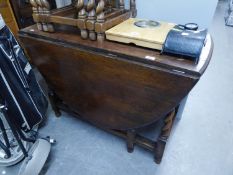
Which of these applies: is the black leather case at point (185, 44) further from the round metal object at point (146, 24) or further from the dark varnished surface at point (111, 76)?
the round metal object at point (146, 24)

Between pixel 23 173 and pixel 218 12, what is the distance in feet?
16.7

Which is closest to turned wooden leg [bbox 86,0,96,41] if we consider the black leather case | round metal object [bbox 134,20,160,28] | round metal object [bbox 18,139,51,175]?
round metal object [bbox 134,20,160,28]

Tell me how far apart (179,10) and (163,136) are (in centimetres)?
74

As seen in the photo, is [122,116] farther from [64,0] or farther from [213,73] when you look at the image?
[213,73]

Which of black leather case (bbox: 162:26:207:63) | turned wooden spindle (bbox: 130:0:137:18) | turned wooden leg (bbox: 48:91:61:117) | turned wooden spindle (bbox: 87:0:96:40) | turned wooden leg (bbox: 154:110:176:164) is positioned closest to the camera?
black leather case (bbox: 162:26:207:63)

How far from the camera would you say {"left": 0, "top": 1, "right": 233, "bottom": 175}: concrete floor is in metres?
1.15

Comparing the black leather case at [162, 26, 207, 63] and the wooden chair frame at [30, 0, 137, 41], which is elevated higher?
the wooden chair frame at [30, 0, 137, 41]

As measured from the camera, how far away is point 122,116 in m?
1.00

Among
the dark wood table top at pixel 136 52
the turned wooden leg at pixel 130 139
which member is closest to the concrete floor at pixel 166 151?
the turned wooden leg at pixel 130 139

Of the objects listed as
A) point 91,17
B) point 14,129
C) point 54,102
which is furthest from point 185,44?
point 54,102

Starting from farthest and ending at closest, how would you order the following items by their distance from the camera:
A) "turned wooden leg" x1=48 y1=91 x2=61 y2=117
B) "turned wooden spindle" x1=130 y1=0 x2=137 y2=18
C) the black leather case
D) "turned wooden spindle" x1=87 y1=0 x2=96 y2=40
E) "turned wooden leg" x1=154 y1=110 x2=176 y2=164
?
"turned wooden leg" x1=48 y1=91 x2=61 y2=117 < "turned wooden spindle" x1=130 y1=0 x2=137 y2=18 < "turned wooden leg" x1=154 y1=110 x2=176 y2=164 < "turned wooden spindle" x1=87 y1=0 x2=96 y2=40 < the black leather case

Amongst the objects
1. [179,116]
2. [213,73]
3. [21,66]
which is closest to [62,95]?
[21,66]

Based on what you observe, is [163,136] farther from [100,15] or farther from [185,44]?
[100,15]

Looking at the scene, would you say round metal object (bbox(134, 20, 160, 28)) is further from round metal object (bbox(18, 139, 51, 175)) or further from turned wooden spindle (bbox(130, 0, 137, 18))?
round metal object (bbox(18, 139, 51, 175))
